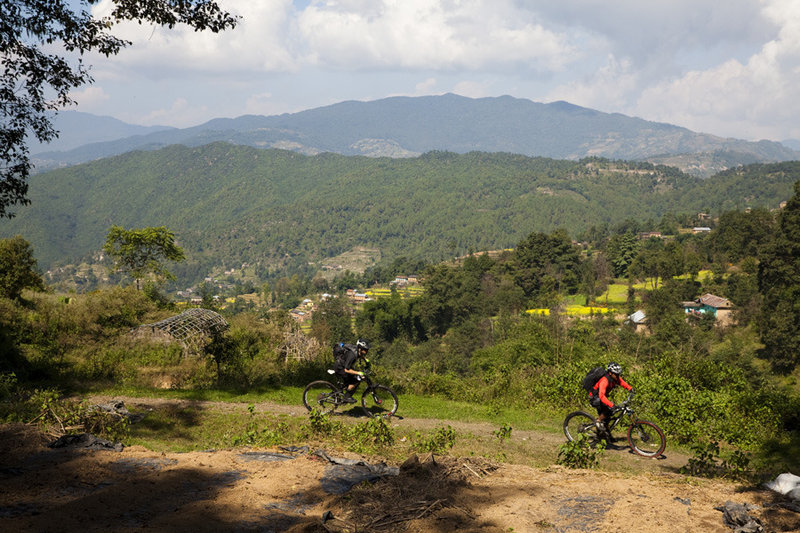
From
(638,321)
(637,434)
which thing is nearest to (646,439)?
(637,434)

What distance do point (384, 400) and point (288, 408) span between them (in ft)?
7.50

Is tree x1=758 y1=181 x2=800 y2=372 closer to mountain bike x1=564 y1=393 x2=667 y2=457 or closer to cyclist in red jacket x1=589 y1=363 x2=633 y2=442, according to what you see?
mountain bike x1=564 y1=393 x2=667 y2=457

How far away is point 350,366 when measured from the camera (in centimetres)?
1054

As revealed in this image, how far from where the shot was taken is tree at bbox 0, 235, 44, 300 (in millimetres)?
19922

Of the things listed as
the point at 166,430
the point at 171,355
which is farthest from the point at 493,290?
the point at 166,430

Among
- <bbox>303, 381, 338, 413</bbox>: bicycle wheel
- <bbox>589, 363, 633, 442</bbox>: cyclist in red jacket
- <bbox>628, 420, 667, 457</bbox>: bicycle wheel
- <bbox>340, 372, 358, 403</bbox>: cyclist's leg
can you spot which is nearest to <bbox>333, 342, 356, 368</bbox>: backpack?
<bbox>340, 372, 358, 403</bbox>: cyclist's leg

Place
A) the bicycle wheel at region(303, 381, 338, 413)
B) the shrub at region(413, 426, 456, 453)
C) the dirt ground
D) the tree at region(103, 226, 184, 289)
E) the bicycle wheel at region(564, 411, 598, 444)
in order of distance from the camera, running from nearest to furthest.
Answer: the dirt ground
the shrub at region(413, 426, 456, 453)
the bicycle wheel at region(564, 411, 598, 444)
the bicycle wheel at region(303, 381, 338, 413)
the tree at region(103, 226, 184, 289)

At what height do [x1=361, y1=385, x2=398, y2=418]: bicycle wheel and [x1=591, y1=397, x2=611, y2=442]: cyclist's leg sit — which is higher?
[x1=591, y1=397, x2=611, y2=442]: cyclist's leg

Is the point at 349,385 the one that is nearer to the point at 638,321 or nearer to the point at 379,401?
the point at 379,401

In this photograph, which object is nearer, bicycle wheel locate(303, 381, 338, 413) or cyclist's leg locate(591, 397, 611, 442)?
cyclist's leg locate(591, 397, 611, 442)

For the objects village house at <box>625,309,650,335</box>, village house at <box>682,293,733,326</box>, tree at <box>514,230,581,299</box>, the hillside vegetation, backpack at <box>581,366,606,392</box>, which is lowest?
village house at <box>625,309,650,335</box>

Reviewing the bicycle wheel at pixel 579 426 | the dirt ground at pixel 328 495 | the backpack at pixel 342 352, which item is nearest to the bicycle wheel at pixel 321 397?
the backpack at pixel 342 352

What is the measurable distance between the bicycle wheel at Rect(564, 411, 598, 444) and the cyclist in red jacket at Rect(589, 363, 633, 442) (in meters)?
0.17

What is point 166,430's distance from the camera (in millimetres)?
9562
